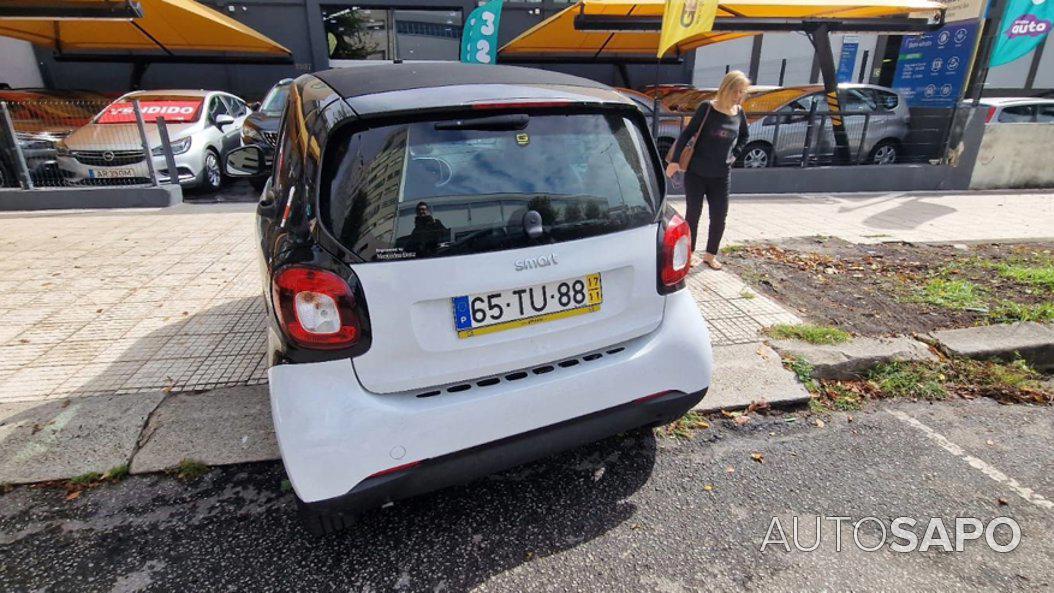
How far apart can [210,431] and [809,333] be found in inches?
149

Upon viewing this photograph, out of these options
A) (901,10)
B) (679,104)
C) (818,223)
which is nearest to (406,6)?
(679,104)

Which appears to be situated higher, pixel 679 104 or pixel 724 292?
pixel 679 104

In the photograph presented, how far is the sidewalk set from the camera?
2.71m

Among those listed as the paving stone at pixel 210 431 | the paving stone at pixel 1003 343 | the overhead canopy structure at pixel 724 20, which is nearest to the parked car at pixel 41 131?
the paving stone at pixel 210 431

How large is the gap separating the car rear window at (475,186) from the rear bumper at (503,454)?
28.3 inches

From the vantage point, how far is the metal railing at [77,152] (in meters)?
7.78

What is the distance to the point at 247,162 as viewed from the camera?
375 centimetres

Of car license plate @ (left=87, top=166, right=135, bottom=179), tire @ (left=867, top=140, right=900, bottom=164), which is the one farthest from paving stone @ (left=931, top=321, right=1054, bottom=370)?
car license plate @ (left=87, top=166, right=135, bottom=179)

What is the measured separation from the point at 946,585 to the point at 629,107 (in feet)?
7.19

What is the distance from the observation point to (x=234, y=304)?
14.4ft

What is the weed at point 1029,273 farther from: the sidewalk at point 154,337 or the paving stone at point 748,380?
the paving stone at point 748,380

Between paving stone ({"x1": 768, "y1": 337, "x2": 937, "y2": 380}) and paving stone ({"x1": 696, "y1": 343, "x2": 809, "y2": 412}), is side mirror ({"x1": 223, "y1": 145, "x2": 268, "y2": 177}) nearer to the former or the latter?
paving stone ({"x1": 696, "y1": 343, "x2": 809, "y2": 412})

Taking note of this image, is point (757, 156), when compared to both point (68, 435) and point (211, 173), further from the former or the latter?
point (68, 435)

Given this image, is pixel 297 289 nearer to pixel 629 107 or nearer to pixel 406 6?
pixel 629 107
